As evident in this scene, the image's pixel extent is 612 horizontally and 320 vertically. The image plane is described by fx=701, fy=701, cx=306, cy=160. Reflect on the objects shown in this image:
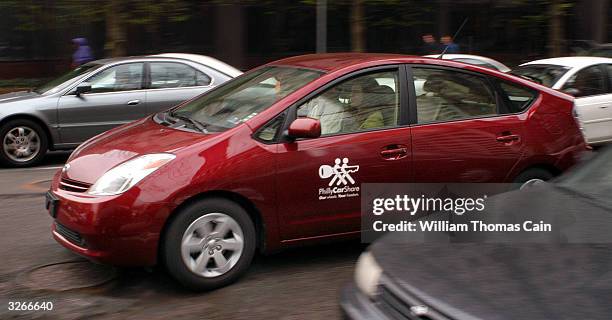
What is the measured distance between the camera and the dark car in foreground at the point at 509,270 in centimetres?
261

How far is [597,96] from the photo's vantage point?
380 inches

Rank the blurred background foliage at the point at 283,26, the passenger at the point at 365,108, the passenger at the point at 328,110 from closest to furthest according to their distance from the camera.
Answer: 1. the passenger at the point at 328,110
2. the passenger at the point at 365,108
3. the blurred background foliage at the point at 283,26

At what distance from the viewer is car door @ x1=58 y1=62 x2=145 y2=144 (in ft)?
31.8

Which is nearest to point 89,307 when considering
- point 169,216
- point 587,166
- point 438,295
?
point 169,216

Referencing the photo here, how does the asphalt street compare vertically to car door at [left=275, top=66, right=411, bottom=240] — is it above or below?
below

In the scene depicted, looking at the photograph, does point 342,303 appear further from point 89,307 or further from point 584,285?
point 89,307

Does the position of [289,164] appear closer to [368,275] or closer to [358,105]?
[358,105]

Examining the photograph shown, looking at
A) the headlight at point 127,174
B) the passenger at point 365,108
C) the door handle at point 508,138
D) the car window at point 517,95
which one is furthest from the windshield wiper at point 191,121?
the car window at point 517,95

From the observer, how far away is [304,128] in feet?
15.2

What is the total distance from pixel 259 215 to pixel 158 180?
74cm

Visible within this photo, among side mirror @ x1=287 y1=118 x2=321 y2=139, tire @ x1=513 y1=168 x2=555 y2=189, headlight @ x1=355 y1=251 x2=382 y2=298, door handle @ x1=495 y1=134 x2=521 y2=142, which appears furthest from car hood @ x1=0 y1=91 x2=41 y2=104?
headlight @ x1=355 y1=251 x2=382 y2=298

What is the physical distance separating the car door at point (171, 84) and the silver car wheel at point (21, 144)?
160 centimetres

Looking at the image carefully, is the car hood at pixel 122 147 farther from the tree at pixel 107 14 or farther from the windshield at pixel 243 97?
the tree at pixel 107 14

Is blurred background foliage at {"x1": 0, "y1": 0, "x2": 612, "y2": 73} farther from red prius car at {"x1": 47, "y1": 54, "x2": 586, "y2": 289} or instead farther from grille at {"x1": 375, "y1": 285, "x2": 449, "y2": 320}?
grille at {"x1": 375, "y1": 285, "x2": 449, "y2": 320}
